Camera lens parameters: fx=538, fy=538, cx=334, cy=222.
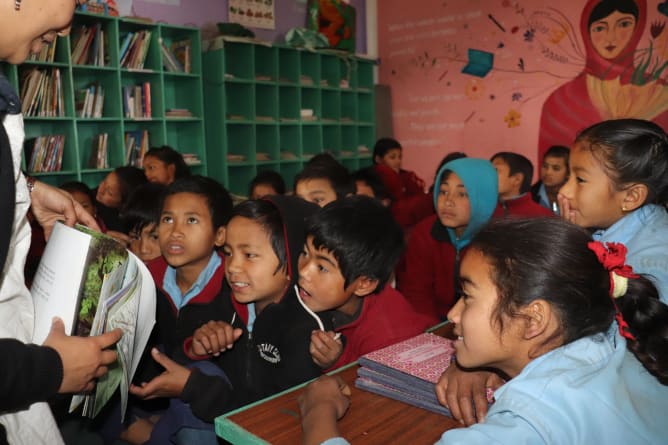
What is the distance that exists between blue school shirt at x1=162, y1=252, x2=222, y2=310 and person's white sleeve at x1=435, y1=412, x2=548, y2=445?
138cm

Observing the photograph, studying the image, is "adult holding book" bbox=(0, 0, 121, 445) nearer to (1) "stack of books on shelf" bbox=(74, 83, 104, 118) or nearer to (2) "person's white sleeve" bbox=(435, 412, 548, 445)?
(2) "person's white sleeve" bbox=(435, 412, 548, 445)

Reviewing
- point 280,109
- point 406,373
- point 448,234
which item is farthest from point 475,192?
point 280,109

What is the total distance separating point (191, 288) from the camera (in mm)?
1995

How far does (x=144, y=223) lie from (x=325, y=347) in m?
1.32

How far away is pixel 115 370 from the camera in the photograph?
3.46 feet

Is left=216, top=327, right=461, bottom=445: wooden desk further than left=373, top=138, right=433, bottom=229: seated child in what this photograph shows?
No

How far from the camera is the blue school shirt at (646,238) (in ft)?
4.25

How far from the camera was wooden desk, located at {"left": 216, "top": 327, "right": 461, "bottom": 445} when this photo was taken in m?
0.93

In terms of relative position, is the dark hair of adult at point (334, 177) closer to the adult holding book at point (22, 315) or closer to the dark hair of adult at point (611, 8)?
the adult holding book at point (22, 315)

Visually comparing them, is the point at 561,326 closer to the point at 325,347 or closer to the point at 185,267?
the point at 325,347

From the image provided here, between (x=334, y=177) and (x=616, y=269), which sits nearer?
(x=616, y=269)

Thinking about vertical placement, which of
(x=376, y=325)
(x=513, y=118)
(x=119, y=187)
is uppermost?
(x=513, y=118)

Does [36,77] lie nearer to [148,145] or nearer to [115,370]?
[148,145]

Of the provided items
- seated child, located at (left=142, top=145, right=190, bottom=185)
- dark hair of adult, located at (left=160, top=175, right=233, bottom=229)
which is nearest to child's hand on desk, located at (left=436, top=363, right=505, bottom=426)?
dark hair of adult, located at (left=160, top=175, right=233, bottom=229)
